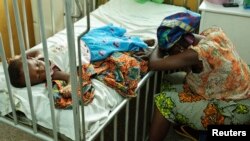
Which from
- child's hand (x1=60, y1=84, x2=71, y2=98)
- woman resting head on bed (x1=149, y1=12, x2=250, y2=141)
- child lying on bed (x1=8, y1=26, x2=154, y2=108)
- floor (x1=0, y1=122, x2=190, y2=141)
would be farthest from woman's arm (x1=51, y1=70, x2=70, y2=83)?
floor (x1=0, y1=122, x2=190, y2=141)

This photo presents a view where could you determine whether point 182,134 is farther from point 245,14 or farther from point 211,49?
point 245,14

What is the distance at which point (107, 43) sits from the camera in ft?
5.85

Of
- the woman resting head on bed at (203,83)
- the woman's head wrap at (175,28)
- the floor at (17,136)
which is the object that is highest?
the woman's head wrap at (175,28)

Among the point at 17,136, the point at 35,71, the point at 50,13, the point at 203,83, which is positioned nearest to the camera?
the point at 35,71

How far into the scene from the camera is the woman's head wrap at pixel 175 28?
61.0 inches

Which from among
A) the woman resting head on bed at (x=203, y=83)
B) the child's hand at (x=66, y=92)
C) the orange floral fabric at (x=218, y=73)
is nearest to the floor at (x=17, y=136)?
the woman resting head on bed at (x=203, y=83)

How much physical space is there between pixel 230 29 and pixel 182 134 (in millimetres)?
739

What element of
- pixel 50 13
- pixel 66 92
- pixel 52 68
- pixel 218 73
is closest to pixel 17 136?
pixel 52 68

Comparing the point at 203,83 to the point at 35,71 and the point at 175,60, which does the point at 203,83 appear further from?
the point at 35,71

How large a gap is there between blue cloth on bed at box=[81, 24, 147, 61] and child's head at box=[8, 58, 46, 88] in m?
0.29

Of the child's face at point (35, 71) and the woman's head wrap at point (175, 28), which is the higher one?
the woman's head wrap at point (175, 28)

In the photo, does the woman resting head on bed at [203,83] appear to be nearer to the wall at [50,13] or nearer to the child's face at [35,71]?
the child's face at [35,71]

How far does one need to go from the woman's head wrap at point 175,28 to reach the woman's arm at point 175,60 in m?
0.06

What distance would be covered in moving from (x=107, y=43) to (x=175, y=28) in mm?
418
